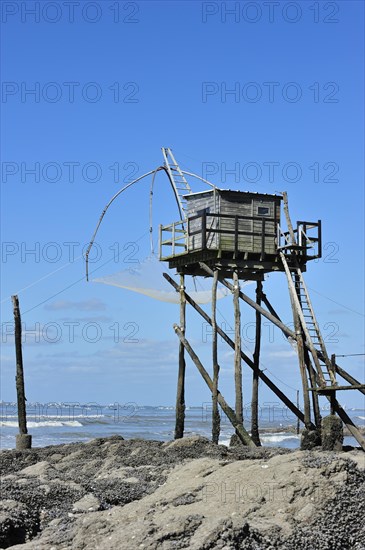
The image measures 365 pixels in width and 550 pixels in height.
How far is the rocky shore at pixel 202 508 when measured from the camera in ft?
36.2

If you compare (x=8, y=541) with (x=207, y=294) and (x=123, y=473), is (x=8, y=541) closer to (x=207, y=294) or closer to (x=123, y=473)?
(x=123, y=473)

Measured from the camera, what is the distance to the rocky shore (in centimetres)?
1104

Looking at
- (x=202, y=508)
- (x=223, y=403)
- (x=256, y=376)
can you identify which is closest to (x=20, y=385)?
(x=223, y=403)

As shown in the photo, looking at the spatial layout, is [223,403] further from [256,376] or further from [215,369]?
[256,376]

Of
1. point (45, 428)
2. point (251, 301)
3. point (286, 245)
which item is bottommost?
point (45, 428)

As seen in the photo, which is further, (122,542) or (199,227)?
(199,227)

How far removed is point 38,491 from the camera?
15242 mm

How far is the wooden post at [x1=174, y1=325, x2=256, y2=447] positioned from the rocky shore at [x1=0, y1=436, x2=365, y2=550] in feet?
23.7

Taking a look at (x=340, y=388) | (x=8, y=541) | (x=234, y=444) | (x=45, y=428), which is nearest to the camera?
(x=8, y=541)

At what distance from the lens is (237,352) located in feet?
82.1

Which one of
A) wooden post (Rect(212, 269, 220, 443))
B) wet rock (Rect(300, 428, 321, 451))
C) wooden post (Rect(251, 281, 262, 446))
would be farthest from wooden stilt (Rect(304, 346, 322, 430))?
wooden post (Rect(251, 281, 262, 446))

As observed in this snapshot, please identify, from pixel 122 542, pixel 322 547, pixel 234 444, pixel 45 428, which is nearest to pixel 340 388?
pixel 234 444

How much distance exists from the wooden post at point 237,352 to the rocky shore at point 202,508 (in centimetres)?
762

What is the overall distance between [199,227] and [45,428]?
148 ft
